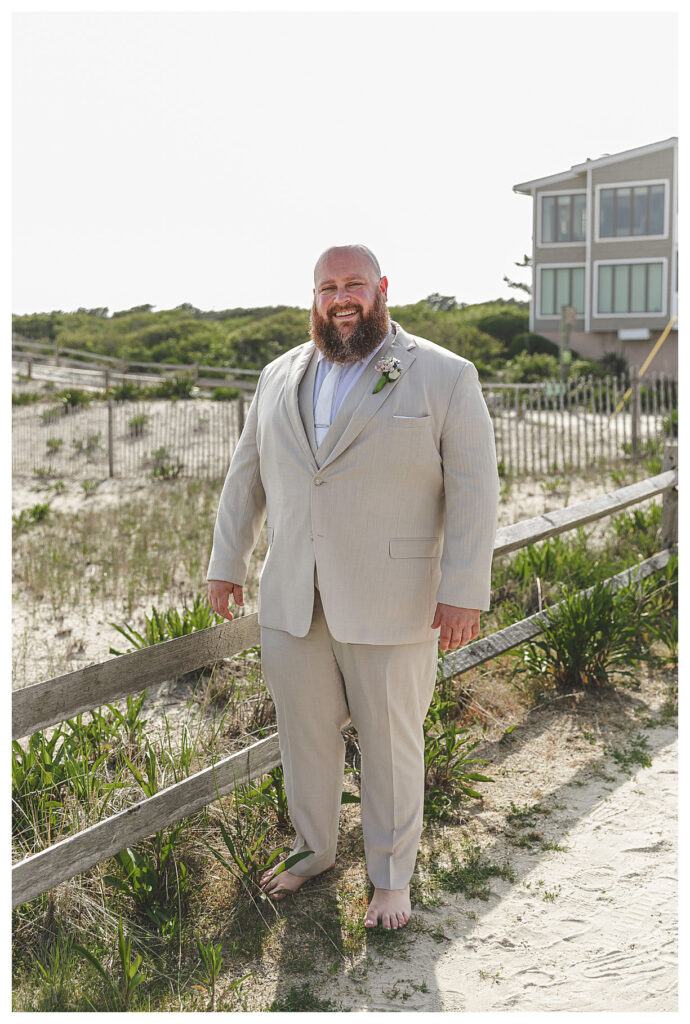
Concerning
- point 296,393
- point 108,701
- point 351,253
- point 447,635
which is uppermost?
point 351,253

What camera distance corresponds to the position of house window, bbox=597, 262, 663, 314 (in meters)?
31.6

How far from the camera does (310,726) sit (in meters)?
3.23

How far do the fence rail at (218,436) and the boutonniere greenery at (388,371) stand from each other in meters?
10.8

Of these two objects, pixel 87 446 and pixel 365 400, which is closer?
pixel 365 400

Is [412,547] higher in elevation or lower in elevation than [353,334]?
lower

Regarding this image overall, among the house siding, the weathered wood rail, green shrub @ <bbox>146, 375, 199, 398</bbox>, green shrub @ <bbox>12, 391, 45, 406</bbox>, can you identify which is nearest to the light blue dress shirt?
the weathered wood rail

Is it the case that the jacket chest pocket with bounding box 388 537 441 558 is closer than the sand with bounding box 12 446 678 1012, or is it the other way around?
the sand with bounding box 12 446 678 1012

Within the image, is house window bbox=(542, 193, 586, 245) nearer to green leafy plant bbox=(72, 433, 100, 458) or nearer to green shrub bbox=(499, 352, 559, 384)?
green shrub bbox=(499, 352, 559, 384)

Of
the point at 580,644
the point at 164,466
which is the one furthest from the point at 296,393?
the point at 164,466

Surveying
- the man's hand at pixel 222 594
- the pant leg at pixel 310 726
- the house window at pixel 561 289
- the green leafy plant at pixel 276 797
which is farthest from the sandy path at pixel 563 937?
the house window at pixel 561 289

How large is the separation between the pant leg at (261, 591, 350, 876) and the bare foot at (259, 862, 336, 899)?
0.03 m

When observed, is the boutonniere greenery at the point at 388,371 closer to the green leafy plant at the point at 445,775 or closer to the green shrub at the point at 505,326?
the green leafy plant at the point at 445,775

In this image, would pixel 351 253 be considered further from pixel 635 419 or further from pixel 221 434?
pixel 221 434

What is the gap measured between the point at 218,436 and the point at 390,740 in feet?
51.3
